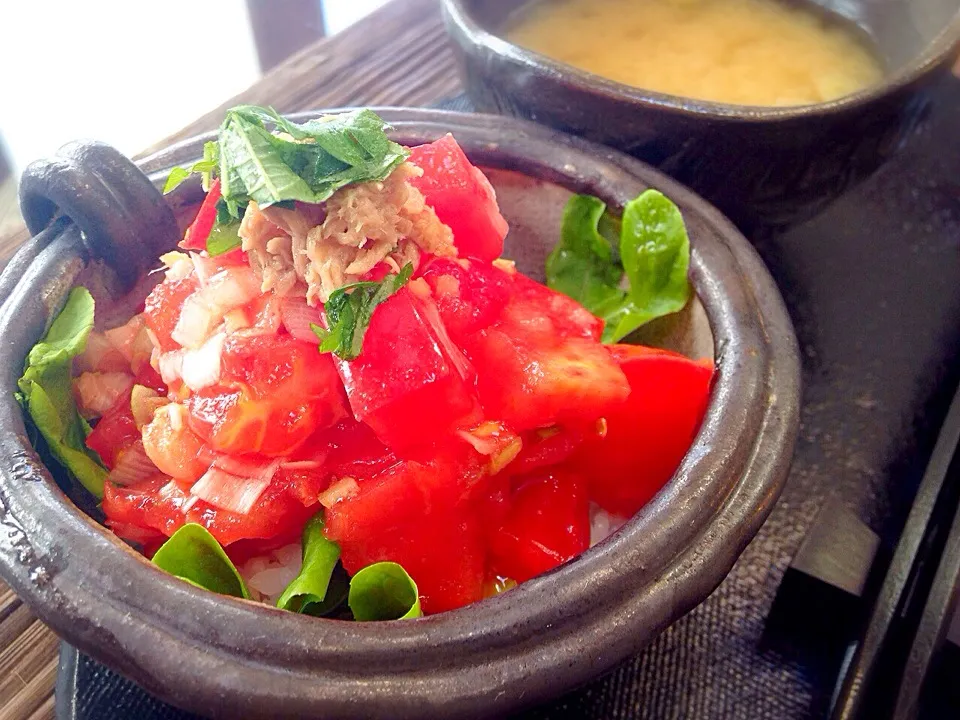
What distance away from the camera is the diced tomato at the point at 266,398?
1.02 meters

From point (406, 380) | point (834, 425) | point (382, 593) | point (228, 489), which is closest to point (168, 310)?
point (228, 489)

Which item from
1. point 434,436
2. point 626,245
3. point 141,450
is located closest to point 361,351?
point 434,436

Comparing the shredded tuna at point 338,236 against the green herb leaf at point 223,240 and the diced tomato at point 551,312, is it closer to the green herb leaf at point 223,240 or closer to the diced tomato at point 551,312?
the green herb leaf at point 223,240

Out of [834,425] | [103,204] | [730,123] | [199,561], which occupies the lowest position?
[834,425]

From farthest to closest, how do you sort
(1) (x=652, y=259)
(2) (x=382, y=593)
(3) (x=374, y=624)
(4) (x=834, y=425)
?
(4) (x=834, y=425)
(1) (x=652, y=259)
(2) (x=382, y=593)
(3) (x=374, y=624)

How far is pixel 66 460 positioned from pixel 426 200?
0.65 metres

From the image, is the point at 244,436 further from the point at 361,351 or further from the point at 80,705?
the point at 80,705

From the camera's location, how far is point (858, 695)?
1.18 metres

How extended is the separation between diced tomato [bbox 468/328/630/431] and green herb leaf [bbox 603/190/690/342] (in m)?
0.26

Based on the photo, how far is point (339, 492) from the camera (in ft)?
3.40

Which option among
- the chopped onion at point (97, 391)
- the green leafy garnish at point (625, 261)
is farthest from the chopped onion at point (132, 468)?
the green leafy garnish at point (625, 261)

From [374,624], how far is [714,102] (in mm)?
1201

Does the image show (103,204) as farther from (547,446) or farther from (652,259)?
(652,259)

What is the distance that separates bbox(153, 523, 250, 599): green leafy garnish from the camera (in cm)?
99
